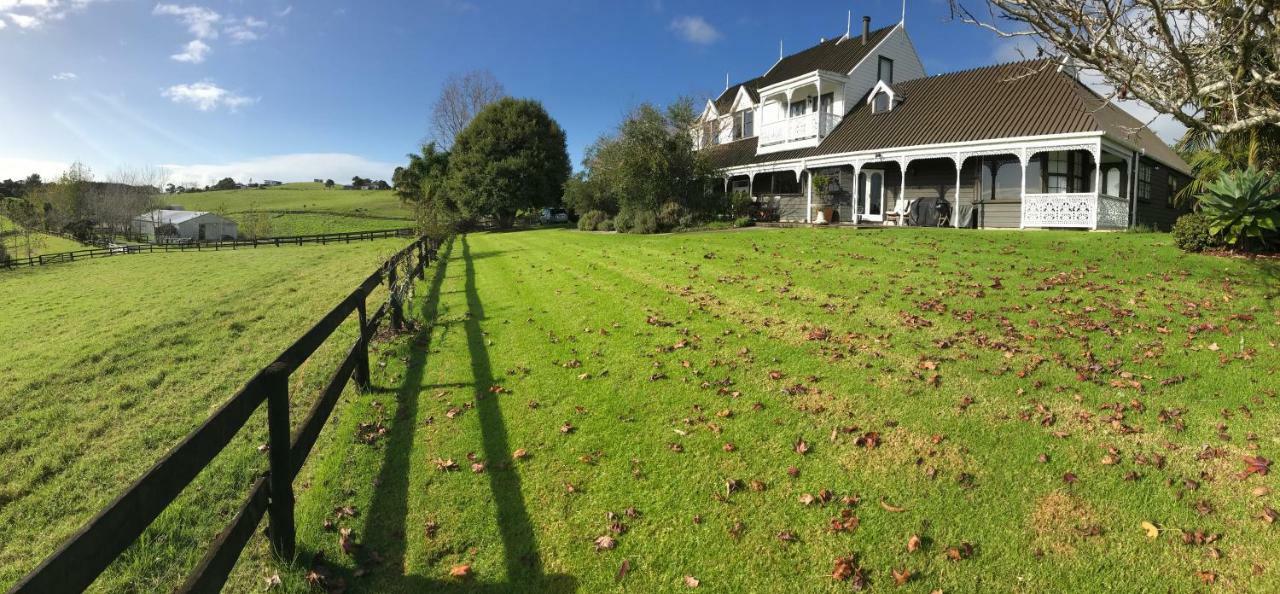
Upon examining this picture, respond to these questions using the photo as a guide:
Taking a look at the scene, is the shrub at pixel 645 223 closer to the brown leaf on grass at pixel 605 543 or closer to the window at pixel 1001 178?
the window at pixel 1001 178

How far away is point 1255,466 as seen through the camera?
4578 mm

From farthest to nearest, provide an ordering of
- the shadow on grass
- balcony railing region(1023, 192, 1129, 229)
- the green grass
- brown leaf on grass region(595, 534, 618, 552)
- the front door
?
1. the green grass
2. the front door
3. balcony railing region(1023, 192, 1129, 229)
4. brown leaf on grass region(595, 534, 618, 552)
5. the shadow on grass

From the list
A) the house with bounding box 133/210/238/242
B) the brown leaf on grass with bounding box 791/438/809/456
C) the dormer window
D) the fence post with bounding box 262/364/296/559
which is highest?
the dormer window

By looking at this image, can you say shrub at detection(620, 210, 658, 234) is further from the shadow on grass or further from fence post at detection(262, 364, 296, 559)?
fence post at detection(262, 364, 296, 559)

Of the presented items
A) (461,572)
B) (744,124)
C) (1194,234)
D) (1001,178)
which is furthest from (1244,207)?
(744,124)

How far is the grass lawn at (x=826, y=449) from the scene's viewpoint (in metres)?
3.82

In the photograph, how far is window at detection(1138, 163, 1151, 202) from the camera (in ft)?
79.1

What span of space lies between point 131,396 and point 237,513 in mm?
6381

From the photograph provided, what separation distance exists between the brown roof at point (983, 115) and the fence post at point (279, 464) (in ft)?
69.7

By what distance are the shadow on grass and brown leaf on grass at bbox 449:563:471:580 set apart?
52mm

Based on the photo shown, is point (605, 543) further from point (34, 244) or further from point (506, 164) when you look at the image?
point (34, 244)

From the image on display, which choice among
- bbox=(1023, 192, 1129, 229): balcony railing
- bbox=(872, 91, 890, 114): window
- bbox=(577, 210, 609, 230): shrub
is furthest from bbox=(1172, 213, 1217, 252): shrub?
bbox=(577, 210, 609, 230): shrub

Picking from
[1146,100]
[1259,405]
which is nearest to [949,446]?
[1259,405]

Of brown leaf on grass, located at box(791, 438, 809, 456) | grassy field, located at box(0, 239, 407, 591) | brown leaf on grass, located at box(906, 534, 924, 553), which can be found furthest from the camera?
brown leaf on grass, located at box(791, 438, 809, 456)
